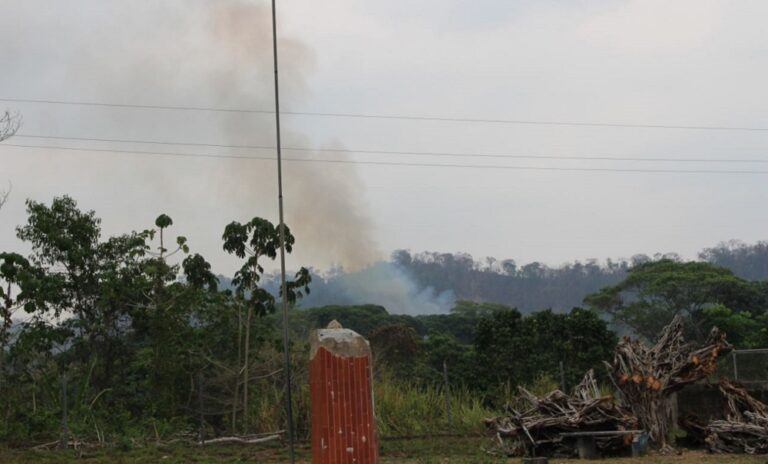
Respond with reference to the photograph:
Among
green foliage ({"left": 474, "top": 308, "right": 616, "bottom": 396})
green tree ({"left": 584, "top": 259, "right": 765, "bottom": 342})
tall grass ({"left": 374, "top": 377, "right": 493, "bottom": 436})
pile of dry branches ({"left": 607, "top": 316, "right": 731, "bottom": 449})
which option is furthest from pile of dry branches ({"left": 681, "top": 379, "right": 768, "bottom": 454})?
green tree ({"left": 584, "top": 259, "right": 765, "bottom": 342})

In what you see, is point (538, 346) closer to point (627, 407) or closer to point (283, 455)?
point (627, 407)

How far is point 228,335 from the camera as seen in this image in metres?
26.4

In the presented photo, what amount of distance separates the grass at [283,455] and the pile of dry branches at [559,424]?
1.89ft

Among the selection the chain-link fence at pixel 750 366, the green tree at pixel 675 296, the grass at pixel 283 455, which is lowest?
the grass at pixel 283 455

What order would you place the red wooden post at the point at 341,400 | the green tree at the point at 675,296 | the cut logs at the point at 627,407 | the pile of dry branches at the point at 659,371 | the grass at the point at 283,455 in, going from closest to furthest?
the red wooden post at the point at 341,400 < the grass at the point at 283,455 < the cut logs at the point at 627,407 < the pile of dry branches at the point at 659,371 < the green tree at the point at 675,296

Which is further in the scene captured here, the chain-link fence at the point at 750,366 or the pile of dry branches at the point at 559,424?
the chain-link fence at the point at 750,366

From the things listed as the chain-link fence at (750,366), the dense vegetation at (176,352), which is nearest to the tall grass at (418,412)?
the dense vegetation at (176,352)

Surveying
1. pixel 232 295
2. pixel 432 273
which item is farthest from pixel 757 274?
pixel 232 295

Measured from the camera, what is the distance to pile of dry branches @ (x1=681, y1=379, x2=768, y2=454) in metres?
17.7

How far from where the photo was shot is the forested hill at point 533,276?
450 ft

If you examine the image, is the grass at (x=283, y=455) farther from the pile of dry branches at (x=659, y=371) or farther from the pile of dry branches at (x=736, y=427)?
the pile of dry branches at (x=659, y=371)

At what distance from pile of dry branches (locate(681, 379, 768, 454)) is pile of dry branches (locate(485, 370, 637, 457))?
1.56m

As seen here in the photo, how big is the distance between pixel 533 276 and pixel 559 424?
425ft

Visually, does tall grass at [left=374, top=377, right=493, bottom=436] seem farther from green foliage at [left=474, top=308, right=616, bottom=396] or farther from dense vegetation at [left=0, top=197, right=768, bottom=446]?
green foliage at [left=474, top=308, right=616, bottom=396]
